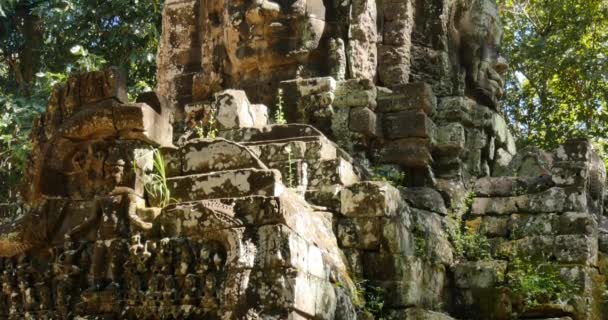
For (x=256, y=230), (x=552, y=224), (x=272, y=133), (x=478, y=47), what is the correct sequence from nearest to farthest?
(x=256, y=230) < (x=272, y=133) < (x=552, y=224) < (x=478, y=47)

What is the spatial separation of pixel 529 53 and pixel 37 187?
48.2ft

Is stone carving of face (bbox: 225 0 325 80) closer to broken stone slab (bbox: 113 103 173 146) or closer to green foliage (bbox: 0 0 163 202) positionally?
broken stone slab (bbox: 113 103 173 146)

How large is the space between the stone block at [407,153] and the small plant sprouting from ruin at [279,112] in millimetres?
1186

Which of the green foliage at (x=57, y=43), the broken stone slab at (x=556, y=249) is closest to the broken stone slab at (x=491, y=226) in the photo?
the broken stone slab at (x=556, y=249)

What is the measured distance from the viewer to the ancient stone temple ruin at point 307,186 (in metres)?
8.38

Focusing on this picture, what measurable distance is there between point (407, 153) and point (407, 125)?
12.4 inches

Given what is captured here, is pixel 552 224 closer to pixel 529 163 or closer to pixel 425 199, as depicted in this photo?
pixel 425 199

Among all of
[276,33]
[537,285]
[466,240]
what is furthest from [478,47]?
[537,285]

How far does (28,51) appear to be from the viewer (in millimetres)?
22609

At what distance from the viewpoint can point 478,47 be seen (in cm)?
1355

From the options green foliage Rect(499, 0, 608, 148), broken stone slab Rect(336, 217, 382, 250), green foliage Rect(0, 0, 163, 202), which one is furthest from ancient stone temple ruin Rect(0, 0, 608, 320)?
green foliage Rect(499, 0, 608, 148)

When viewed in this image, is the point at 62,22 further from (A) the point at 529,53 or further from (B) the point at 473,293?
(B) the point at 473,293

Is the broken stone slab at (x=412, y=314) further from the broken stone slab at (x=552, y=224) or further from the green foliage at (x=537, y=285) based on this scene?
the broken stone slab at (x=552, y=224)

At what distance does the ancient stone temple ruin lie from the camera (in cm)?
838
